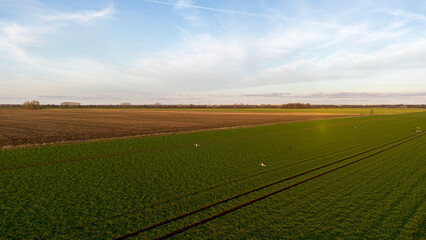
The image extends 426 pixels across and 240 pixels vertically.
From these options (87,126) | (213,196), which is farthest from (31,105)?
(213,196)

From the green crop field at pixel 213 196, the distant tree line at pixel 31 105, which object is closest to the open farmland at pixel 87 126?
the green crop field at pixel 213 196

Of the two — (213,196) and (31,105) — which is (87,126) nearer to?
(213,196)

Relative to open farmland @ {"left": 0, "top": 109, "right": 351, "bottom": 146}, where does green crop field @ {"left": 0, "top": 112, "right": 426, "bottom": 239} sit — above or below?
below

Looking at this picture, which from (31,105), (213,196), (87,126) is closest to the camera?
(213,196)

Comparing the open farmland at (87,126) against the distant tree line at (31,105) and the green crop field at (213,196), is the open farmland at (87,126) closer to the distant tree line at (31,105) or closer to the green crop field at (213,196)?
the green crop field at (213,196)

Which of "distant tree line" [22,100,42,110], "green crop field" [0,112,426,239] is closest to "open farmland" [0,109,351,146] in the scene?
"green crop field" [0,112,426,239]

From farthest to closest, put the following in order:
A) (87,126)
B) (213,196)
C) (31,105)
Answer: (31,105) → (87,126) → (213,196)

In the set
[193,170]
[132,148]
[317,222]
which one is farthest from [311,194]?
[132,148]

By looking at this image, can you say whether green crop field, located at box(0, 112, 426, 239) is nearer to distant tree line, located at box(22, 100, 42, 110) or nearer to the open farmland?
the open farmland
